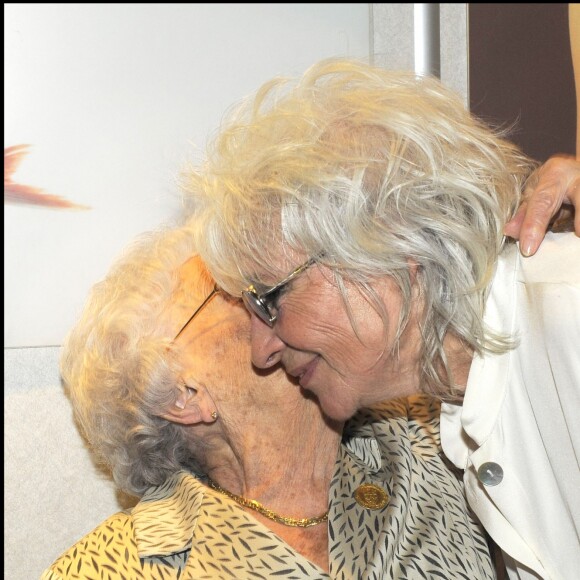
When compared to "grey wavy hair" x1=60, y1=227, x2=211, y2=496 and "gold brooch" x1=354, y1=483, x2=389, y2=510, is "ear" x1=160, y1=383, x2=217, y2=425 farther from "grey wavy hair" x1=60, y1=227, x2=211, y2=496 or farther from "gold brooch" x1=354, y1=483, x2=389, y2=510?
"gold brooch" x1=354, y1=483, x2=389, y2=510

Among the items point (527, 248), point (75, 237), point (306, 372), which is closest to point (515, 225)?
point (527, 248)

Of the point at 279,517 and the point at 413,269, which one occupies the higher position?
the point at 413,269

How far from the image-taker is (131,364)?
5.21 ft

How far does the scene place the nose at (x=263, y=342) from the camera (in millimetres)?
1435

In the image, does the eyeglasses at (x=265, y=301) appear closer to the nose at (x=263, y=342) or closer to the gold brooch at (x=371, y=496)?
the nose at (x=263, y=342)

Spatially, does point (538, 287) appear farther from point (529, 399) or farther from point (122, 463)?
point (122, 463)

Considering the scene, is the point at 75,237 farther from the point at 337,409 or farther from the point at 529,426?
the point at 529,426

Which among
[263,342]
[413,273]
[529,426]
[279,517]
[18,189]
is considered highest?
[18,189]

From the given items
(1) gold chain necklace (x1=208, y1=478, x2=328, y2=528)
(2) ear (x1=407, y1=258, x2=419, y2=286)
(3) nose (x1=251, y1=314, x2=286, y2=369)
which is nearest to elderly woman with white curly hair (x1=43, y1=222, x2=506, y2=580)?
(1) gold chain necklace (x1=208, y1=478, x2=328, y2=528)

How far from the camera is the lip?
4.64ft

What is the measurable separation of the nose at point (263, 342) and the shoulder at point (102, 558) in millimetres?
400

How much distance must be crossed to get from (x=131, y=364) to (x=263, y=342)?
12.0 inches

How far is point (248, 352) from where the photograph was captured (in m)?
1.60

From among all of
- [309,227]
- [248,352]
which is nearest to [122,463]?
[248,352]
